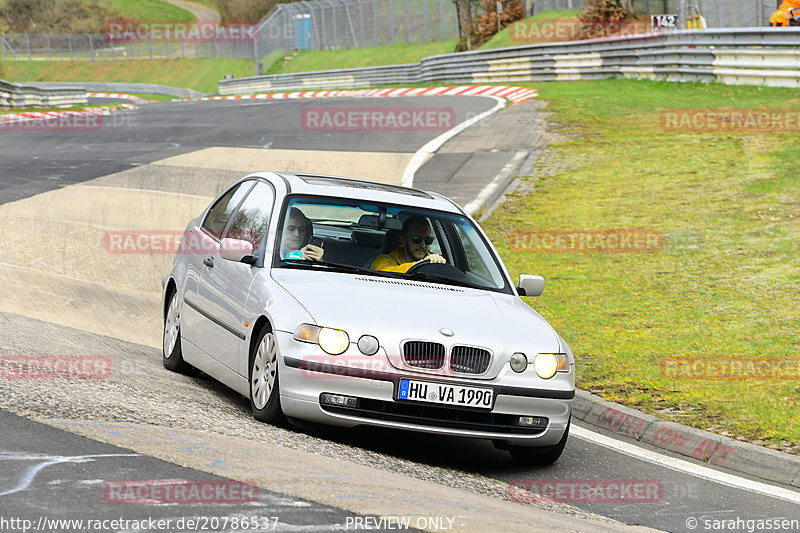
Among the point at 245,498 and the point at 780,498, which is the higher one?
the point at 245,498

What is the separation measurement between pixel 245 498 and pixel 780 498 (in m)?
3.34

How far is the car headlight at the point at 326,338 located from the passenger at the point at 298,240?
3.61 feet

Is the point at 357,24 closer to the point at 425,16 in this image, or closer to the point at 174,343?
the point at 425,16

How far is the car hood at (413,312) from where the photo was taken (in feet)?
21.0

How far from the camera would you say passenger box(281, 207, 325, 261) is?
24.5 feet

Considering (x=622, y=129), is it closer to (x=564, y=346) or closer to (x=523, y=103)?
(x=523, y=103)

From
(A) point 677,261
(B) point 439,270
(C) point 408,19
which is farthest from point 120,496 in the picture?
(C) point 408,19

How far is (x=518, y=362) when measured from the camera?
6.58 m

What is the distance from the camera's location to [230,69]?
270ft

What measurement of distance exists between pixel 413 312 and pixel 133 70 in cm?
8720

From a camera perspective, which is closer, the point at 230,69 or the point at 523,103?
the point at 523,103

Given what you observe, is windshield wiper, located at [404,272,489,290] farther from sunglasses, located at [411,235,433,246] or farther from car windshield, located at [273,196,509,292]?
sunglasses, located at [411,235,433,246]

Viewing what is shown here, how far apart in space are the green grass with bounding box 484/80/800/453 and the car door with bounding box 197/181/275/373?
9.51 ft

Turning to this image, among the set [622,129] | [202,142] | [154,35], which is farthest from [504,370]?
[154,35]
